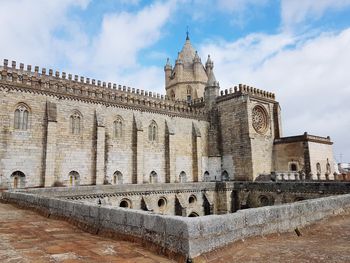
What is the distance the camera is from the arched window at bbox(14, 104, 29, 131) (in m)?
20.0

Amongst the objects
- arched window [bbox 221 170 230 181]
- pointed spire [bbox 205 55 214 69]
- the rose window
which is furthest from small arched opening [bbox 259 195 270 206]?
pointed spire [bbox 205 55 214 69]

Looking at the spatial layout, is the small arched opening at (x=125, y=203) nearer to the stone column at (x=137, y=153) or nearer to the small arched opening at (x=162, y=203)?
Result: the small arched opening at (x=162, y=203)

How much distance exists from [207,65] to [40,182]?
31.4m

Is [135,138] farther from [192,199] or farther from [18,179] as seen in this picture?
[18,179]

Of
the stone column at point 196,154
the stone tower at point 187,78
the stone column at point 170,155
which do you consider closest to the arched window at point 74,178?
the stone column at point 170,155

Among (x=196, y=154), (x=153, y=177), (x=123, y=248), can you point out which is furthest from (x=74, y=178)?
(x=123, y=248)

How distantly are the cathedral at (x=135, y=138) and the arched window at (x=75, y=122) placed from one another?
0.08 m

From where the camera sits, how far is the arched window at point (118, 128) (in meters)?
25.2

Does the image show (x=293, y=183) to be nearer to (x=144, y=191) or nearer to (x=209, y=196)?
(x=209, y=196)

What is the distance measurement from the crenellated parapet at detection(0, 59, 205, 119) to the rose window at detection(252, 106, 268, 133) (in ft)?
19.7

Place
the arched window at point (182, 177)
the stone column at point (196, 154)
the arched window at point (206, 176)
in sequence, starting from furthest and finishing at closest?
the arched window at point (206, 176) → the stone column at point (196, 154) → the arched window at point (182, 177)

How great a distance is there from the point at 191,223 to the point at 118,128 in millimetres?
21730

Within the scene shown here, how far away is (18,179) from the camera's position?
63.9 feet

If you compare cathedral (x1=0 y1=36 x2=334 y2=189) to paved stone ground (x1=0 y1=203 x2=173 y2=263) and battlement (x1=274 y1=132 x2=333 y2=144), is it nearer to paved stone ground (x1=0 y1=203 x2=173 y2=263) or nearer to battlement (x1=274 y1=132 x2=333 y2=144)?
battlement (x1=274 y1=132 x2=333 y2=144)
